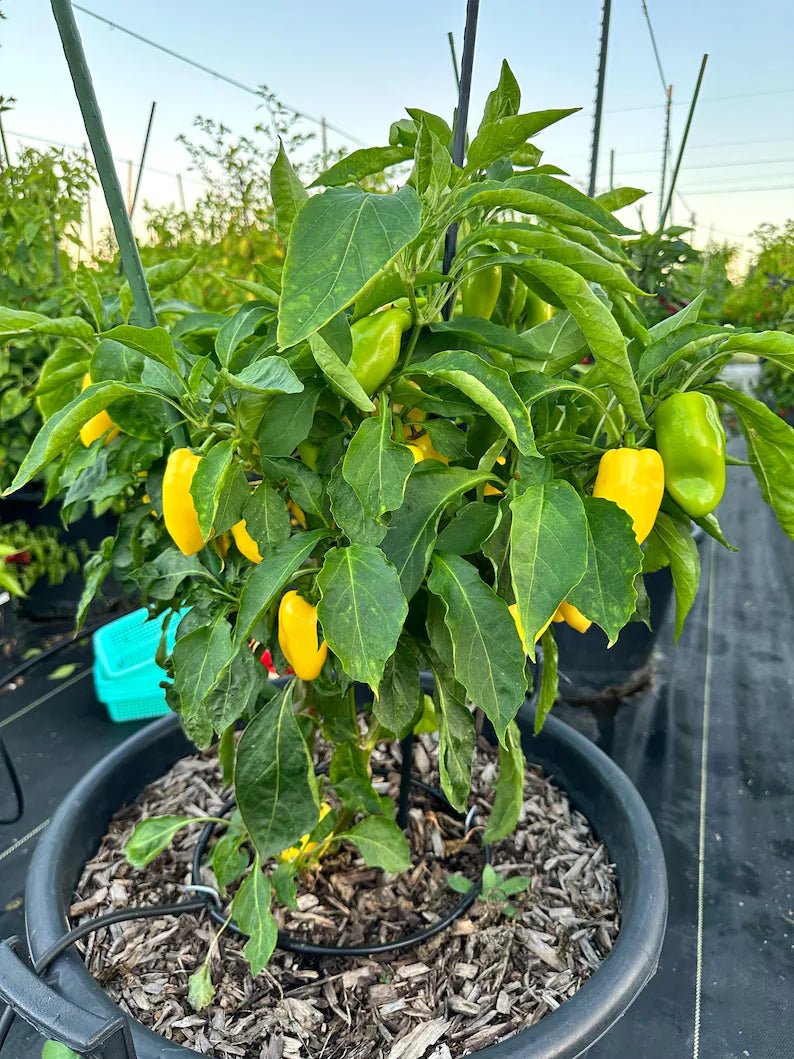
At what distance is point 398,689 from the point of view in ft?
2.06

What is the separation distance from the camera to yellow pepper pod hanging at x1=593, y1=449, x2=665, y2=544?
0.52 m

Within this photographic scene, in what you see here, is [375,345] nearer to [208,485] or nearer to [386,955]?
[208,485]

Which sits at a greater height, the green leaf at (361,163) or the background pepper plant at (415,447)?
the green leaf at (361,163)

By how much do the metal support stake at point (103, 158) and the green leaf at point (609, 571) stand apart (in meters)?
0.35

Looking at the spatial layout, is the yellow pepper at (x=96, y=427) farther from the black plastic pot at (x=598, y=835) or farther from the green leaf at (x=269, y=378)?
the black plastic pot at (x=598, y=835)

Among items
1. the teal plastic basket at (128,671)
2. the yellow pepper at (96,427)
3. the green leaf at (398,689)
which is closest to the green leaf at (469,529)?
the green leaf at (398,689)

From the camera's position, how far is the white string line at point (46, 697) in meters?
1.71

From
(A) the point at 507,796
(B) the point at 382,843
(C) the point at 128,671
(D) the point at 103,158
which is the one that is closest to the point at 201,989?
(B) the point at 382,843

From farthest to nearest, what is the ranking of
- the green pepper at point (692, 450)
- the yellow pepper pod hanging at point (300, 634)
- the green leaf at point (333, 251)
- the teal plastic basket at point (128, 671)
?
the teal plastic basket at point (128, 671), the yellow pepper pod hanging at point (300, 634), the green pepper at point (692, 450), the green leaf at point (333, 251)

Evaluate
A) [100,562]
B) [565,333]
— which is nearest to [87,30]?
[100,562]

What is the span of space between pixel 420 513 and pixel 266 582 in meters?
0.13

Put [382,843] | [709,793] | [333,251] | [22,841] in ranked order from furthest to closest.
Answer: [709,793], [22,841], [382,843], [333,251]

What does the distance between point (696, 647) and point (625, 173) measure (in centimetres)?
575

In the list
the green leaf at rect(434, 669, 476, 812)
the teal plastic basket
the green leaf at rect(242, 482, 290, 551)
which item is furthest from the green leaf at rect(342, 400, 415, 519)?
the teal plastic basket
